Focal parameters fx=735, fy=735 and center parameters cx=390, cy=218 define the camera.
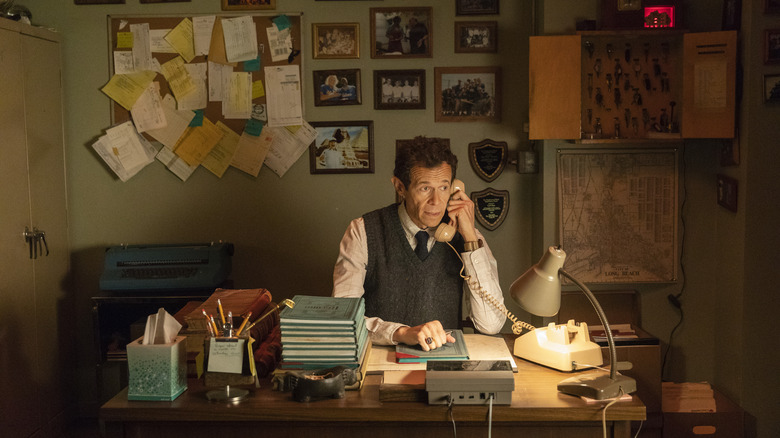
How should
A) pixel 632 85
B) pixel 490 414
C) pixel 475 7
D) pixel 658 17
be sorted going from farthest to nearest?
pixel 475 7
pixel 632 85
pixel 658 17
pixel 490 414

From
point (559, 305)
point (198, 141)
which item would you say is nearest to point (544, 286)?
point (559, 305)

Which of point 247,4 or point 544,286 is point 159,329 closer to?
point 544,286

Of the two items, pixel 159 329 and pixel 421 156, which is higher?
pixel 421 156

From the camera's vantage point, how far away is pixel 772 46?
10.2ft

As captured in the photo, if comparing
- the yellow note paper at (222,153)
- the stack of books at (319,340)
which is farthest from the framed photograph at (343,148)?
the stack of books at (319,340)

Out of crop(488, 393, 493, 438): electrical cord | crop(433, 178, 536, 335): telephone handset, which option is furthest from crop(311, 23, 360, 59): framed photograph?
crop(488, 393, 493, 438): electrical cord

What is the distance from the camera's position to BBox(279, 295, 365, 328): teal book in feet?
6.44

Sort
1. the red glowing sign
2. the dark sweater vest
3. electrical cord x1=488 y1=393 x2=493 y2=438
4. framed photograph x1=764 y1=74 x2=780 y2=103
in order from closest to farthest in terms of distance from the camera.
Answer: electrical cord x1=488 y1=393 x2=493 y2=438, the dark sweater vest, framed photograph x1=764 y1=74 x2=780 y2=103, the red glowing sign

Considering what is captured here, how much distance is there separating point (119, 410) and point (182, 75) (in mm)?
2369

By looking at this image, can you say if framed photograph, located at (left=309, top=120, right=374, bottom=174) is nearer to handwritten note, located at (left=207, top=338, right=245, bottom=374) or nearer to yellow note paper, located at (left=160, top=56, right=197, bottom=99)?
yellow note paper, located at (left=160, top=56, right=197, bottom=99)

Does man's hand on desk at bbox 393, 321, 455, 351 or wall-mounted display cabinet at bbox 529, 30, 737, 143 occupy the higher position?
wall-mounted display cabinet at bbox 529, 30, 737, 143

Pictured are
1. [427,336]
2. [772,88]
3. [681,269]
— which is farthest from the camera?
[681,269]

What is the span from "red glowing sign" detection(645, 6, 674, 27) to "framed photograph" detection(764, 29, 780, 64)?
1.48ft

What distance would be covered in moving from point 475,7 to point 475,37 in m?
0.15
